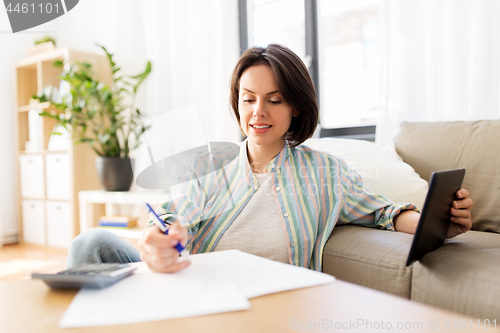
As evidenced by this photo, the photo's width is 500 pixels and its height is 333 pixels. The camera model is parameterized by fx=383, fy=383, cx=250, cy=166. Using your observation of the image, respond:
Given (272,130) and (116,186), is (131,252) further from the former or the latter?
(116,186)

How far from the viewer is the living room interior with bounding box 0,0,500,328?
0.89 metres

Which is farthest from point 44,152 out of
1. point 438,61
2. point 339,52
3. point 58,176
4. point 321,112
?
point 438,61

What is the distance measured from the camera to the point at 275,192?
965mm

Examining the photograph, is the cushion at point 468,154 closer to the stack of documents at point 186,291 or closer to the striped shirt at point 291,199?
the striped shirt at point 291,199

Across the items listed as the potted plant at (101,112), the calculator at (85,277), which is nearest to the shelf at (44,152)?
the potted plant at (101,112)

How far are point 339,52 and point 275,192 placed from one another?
158 cm

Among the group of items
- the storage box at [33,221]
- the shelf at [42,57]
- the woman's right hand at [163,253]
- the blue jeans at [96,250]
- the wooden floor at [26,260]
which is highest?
the shelf at [42,57]

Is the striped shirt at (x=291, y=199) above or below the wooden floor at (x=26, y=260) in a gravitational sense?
above

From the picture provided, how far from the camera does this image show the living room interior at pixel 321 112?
89cm

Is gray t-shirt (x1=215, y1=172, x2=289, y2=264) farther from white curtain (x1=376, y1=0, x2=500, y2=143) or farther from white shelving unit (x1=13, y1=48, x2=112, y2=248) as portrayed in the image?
white shelving unit (x1=13, y1=48, x2=112, y2=248)

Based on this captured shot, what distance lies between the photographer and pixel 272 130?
98 cm

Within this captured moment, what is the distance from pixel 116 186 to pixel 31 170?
3.65ft

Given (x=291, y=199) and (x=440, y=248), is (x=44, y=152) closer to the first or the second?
(x=291, y=199)

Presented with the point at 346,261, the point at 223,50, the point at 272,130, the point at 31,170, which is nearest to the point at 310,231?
the point at 346,261
